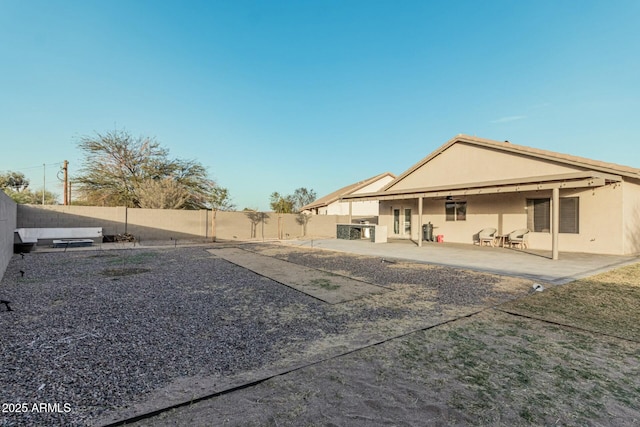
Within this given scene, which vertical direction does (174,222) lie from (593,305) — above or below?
above

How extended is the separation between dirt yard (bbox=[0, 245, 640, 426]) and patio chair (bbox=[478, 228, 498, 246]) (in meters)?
7.86

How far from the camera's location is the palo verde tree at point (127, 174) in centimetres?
1975

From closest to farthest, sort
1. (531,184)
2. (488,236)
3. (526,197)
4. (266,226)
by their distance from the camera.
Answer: (531,184), (526,197), (488,236), (266,226)

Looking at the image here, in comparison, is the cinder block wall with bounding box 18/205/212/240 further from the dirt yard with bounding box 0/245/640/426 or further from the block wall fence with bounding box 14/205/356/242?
the dirt yard with bounding box 0/245/640/426

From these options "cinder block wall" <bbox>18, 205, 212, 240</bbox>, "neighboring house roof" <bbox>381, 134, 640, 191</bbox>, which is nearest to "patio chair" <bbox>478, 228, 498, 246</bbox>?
"neighboring house roof" <bbox>381, 134, 640, 191</bbox>

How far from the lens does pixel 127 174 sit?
2219 centimetres

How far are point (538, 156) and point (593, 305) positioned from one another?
987cm

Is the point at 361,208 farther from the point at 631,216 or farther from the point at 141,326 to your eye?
the point at 141,326

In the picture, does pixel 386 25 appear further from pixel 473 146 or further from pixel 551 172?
pixel 551 172

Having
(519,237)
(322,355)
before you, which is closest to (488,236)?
(519,237)

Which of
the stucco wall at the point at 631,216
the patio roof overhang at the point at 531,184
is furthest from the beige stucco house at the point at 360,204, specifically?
the stucco wall at the point at 631,216

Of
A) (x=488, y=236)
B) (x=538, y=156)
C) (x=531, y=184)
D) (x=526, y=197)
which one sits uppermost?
→ (x=538, y=156)

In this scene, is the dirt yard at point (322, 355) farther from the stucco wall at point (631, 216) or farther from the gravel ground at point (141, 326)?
the stucco wall at point (631, 216)

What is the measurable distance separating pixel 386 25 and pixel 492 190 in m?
9.85
